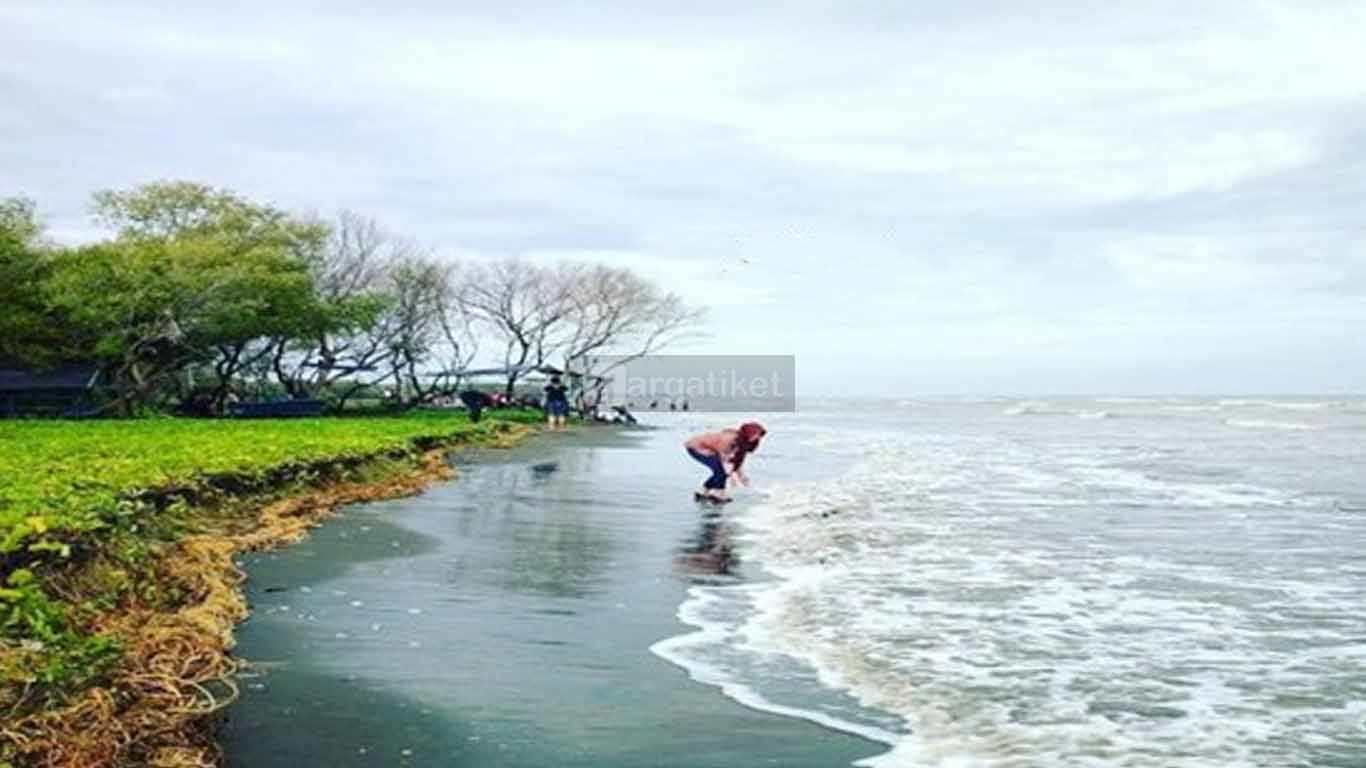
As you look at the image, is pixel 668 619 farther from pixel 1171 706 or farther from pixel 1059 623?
pixel 1171 706

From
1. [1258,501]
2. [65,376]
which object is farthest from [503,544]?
[65,376]

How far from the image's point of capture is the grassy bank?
4.64m

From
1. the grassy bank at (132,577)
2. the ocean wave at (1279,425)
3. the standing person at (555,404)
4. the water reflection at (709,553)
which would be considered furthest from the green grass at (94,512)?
the ocean wave at (1279,425)

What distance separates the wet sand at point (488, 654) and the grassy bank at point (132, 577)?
28 centimetres

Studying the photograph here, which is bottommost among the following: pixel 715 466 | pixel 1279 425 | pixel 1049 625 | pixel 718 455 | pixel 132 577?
pixel 1049 625

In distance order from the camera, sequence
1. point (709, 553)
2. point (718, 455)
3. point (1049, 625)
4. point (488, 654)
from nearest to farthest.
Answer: point (488, 654) < point (1049, 625) < point (709, 553) < point (718, 455)

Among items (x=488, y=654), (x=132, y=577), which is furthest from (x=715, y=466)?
(x=488, y=654)

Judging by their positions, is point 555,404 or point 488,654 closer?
point 488,654

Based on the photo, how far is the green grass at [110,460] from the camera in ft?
25.7

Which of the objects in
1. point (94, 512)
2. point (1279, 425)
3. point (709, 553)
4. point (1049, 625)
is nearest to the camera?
Answer: point (1049, 625)

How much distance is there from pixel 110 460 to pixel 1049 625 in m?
10.2

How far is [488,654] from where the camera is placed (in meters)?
6.76

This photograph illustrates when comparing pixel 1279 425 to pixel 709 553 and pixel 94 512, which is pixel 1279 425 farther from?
pixel 94 512

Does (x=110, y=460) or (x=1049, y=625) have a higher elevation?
(x=110, y=460)
